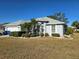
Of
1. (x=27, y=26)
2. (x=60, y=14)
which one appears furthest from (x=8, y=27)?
(x=60, y=14)

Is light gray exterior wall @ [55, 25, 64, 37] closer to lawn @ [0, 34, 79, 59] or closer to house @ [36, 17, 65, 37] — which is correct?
house @ [36, 17, 65, 37]

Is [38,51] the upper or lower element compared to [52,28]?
lower

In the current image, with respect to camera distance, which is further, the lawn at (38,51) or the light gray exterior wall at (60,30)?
the light gray exterior wall at (60,30)

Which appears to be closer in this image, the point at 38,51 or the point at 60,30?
the point at 38,51

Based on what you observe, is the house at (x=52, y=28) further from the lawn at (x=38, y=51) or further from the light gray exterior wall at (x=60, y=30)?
the lawn at (x=38, y=51)

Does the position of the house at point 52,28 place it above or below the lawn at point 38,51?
above

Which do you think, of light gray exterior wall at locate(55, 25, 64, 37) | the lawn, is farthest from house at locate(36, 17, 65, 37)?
the lawn

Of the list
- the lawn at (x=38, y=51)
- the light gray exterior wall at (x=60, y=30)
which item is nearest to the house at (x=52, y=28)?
the light gray exterior wall at (x=60, y=30)

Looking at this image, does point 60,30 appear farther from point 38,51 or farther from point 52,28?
point 38,51

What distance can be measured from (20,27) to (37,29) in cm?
516

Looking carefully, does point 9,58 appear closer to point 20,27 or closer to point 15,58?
point 15,58

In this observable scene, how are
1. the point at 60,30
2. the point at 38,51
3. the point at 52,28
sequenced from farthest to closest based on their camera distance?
the point at 52,28
the point at 60,30
the point at 38,51

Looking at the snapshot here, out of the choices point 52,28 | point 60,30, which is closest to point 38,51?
point 60,30

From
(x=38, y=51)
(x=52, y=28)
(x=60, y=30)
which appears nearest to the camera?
(x=38, y=51)
